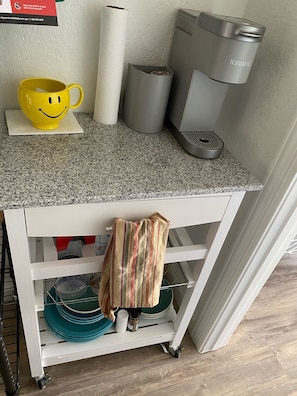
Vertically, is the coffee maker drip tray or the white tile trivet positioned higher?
the coffee maker drip tray

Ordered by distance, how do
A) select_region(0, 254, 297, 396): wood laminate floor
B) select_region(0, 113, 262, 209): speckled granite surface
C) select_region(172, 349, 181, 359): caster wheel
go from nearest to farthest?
select_region(0, 113, 262, 209): speckled granite surface, select_region(0, 254, 297, 396): wood laminate floor, select_region(172, 349, 181, 359): caster wheel

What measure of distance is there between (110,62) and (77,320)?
34.0 inches

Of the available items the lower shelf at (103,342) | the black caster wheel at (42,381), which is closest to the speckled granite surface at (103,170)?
the lower shelf at (103,342)

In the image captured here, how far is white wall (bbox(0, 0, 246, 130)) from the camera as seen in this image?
0.90 metres

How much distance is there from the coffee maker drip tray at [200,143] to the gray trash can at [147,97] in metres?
0.08

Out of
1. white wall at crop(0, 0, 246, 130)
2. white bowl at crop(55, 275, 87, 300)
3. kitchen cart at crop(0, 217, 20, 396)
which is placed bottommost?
kitchen cart at crop(0, 217, 20, 396)

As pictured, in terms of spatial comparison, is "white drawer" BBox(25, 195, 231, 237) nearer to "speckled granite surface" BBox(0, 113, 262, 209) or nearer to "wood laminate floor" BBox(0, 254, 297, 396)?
"speckled granite surface" BBox(0, 113, 262, 209)

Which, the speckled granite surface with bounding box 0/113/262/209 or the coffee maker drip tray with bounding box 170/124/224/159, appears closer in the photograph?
the speckled granite surface with bounding box 0/113/262/209

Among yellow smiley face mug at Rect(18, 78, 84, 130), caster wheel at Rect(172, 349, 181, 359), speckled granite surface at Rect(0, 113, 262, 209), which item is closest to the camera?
speckled granite surface at Rect(0, 113, 262, 209)

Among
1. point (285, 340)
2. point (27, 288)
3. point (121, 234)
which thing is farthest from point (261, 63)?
point (285, 340)

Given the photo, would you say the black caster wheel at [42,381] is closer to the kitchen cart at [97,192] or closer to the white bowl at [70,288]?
the kitchen cart at [97,192]

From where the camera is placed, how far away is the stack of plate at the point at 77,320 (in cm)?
111

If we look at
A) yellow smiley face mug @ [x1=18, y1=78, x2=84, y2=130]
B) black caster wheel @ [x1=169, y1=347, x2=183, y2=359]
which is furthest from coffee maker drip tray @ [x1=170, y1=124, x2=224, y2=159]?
black caster wheel @ [x1=169, y1=347, x2=183, y2=359]

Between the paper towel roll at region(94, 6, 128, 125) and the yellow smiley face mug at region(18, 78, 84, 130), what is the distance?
12 centimetres
